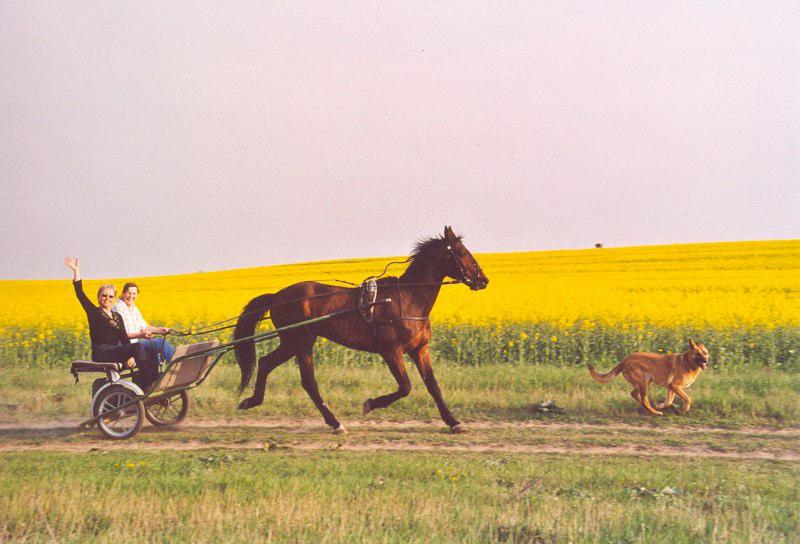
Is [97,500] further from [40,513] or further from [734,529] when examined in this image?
[734,529]

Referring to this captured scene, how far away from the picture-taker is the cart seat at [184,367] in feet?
29.6

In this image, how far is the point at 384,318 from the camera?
29.8 ft

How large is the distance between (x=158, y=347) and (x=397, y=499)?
457 cm

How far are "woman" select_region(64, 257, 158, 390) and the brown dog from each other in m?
5.94

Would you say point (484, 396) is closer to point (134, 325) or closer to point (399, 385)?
point (399, 385)

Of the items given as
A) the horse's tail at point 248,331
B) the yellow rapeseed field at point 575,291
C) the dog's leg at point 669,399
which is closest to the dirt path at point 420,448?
the horse's tail at point 248,331

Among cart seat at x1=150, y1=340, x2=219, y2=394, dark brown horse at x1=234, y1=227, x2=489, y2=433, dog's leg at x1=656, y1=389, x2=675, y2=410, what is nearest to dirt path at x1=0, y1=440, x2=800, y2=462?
dark brown horse at x1=234, y1=227, x2=489, y2=433

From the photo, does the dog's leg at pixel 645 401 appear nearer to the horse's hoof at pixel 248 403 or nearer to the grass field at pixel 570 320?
the grass field at pixel 570 320

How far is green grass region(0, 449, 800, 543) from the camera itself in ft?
18.0

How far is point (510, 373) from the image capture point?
11836 mm

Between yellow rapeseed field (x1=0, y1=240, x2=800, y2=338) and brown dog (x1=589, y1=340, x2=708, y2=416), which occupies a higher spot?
yellow rapeseed field (x1=0, y1=240, x2=800, y2=338)

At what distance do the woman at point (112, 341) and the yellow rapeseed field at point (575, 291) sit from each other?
595 cm

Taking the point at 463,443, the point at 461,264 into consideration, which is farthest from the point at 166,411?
the point at 461,264

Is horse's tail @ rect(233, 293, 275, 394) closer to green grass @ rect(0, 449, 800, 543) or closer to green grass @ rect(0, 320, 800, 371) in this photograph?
green grass @ rect(0, 449, 800, 543)
